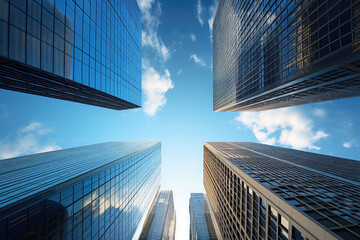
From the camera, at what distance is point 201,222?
309 ft

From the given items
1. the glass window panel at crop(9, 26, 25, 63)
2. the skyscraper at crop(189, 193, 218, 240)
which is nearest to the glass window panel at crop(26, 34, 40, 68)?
the glass window panel at crop(9, 26, 25, 63)

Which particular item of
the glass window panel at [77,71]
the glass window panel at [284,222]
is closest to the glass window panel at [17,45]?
the glass window panel at [77,71]

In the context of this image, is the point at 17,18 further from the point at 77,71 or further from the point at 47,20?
the point at 77,71

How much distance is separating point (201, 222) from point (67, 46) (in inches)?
4455

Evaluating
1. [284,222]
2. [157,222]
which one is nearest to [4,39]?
[284,222]

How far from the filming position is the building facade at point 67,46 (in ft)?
44.5

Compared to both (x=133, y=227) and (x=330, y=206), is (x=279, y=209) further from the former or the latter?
(x=133, y=227)

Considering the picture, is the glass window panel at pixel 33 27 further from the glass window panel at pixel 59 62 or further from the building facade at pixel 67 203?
the building facade at pixel 67 203

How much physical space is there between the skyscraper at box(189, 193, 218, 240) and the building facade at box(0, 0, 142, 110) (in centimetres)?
7526

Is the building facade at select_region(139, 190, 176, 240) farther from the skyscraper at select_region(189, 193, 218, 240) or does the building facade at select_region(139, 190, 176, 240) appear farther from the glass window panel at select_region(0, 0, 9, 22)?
the glass window panel at select_region(0, 0, 9, 22)

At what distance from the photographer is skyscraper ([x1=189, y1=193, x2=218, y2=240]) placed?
8056cm

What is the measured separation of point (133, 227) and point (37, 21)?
4927 centimetres

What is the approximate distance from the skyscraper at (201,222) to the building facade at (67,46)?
75264 mm

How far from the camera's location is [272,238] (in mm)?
19812
